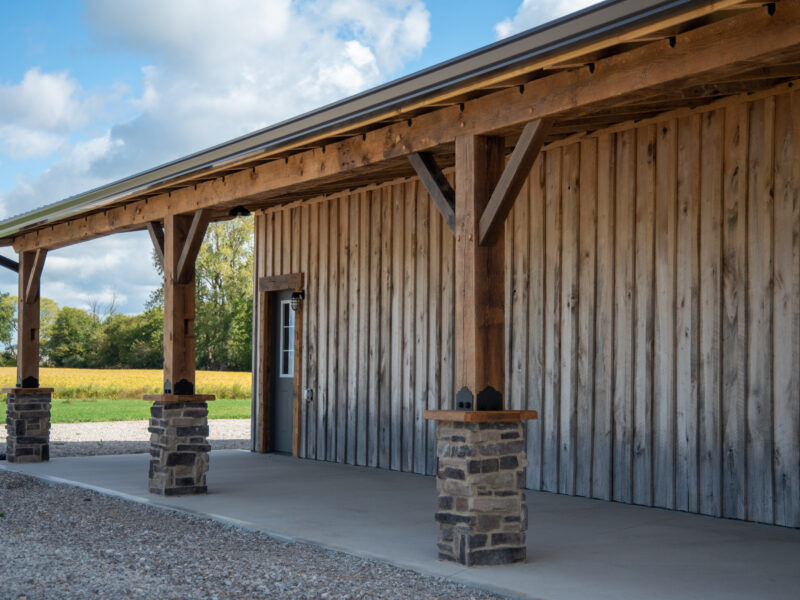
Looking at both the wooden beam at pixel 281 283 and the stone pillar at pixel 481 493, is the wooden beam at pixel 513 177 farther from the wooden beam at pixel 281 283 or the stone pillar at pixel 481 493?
the wooden beam at pixel 281 283

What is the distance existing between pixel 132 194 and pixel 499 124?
4.52 meters

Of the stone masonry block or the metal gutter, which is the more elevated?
the metal gutter

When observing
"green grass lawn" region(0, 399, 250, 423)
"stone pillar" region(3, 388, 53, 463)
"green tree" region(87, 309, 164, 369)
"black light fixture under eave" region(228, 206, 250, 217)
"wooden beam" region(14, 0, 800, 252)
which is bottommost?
"green grass lawn" region(0, 399, 250, 423)

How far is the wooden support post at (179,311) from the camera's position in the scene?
27.1 ft

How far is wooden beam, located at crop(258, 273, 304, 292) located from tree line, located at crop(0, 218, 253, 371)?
30.3 m

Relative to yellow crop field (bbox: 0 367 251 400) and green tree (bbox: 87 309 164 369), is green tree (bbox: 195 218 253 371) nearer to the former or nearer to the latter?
green tree (bbox: 87 309 164 369)

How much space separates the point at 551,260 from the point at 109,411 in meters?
16.9

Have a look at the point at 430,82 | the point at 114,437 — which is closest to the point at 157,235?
the point at 430,82

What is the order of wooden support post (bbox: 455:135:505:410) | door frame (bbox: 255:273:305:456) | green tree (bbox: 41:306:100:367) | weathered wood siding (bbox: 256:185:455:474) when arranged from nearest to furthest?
wooden support post (bbox: 455:135:505:410), weathered wood siding (bbox: 256:185:455:474), door frame (bbox: 255:273:305:456), green tree (bbox: 41:306:100:367)

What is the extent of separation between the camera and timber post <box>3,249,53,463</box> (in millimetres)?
10734

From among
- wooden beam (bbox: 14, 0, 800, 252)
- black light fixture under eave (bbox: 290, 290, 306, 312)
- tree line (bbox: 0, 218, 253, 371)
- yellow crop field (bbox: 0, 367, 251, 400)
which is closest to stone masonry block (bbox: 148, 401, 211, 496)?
wooden beam (bbox: 14, 0, 800, 252)

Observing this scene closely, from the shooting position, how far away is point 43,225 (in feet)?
35.3

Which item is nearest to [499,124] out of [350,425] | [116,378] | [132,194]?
[132,194]

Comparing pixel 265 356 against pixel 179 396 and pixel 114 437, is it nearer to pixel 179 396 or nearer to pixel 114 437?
pixel 179 396
